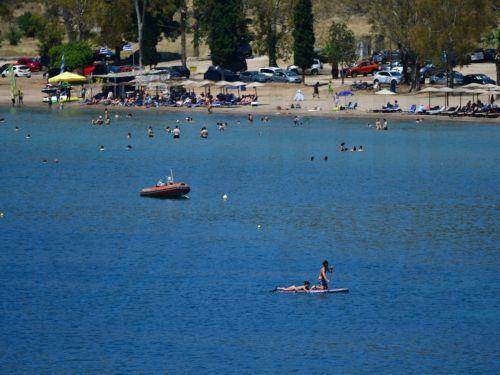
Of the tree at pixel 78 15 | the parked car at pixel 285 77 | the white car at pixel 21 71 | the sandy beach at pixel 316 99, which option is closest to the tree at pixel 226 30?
the sandy beach at pixel 316 99

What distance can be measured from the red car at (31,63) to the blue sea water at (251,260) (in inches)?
1654

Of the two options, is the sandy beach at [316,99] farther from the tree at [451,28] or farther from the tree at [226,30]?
the tree at [451,28]

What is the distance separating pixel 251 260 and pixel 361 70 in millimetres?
79438

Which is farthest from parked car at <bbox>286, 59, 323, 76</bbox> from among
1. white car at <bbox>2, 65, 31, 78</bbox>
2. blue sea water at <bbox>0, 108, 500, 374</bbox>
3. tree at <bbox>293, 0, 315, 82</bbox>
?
blue sea water at <bbox>0, 108, 500, 374</bbox>

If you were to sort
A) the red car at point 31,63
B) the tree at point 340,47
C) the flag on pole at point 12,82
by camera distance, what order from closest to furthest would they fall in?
the tree at point 340,47, the flag on pole at point 12,82, the red car at point 31,63

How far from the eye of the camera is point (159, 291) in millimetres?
54531

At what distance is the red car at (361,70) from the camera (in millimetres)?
136500

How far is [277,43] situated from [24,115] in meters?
30.1

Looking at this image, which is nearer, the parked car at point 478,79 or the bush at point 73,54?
the parked car at point 478,79

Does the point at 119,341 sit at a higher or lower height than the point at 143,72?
lower

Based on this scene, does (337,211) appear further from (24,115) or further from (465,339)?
(24,115)

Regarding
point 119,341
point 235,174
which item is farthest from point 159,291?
point 235,174

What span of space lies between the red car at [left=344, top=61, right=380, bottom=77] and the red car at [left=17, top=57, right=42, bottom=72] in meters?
37.3

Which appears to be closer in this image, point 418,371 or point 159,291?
point 418,371
